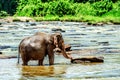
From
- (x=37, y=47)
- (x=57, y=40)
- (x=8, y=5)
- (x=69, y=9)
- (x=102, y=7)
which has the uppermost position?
(x=57, y=40)

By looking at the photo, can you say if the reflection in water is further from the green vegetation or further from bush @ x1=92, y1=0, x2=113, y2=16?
bush @ x1=92, y1=0, x2=113, y2=16

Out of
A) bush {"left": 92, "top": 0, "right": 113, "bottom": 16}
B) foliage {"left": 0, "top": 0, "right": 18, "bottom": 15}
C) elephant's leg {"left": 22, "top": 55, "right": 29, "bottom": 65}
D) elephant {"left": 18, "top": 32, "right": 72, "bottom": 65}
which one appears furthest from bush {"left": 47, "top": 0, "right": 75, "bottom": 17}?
elephant's leg {"left": 22, "top": 55, "right": 29, "bottom": 65}

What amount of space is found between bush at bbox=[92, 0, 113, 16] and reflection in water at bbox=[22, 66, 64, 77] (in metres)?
41.6

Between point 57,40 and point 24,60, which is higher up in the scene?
point 57,40

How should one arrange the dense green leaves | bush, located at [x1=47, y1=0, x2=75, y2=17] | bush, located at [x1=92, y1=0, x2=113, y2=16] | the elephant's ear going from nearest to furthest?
the elephant's ear, bush, located at [x1=92, y1=0, x2=113, y2=16], the dense green leaves, bush, located at [x1=47, y1=0, x2=75, y2=17]

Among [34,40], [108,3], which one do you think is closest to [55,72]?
[34,40]

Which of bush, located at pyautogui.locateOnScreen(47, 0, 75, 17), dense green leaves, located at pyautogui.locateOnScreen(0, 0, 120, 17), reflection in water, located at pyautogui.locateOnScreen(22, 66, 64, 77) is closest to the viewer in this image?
reflection in water, located at pyautogui.locateOnScreen(22, 66, 64, 77)

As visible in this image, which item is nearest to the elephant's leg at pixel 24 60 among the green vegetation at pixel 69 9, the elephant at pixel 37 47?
the elephant at pixel 37 47

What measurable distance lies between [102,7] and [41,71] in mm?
44403

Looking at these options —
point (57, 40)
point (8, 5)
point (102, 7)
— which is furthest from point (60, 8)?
point (57, 40)

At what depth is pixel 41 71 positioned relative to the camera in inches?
431

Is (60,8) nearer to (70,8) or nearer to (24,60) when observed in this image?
(70,8)

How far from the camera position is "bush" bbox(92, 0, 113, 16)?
53.0 meters

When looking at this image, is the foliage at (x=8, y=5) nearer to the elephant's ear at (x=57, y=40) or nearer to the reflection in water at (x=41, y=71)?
the elephant's ear at (x=57, y=40)
